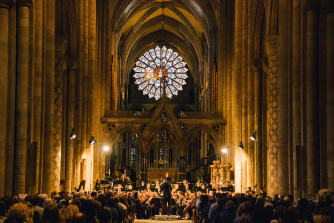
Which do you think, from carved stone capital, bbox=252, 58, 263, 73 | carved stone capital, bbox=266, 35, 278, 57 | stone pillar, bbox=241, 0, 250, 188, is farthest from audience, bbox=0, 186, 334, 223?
carved stone capital, bbox=252, 58, 263, 73

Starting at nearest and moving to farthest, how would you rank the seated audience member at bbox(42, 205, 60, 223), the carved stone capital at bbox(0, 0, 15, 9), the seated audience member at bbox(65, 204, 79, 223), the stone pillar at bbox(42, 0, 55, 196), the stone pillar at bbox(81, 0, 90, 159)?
the seated audience member at bbox(42, 205, 60, 223) → the seated audience member at bbox(65, 204, 79, 223) → the carved stone capital at bbox(0, 0, 15, 9) → the stone pillar at bbox(42, 0, 55, 196) → the stone pillar at bbox(81, 0, 90, 159)

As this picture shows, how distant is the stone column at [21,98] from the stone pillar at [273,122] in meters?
9.79

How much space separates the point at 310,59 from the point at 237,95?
42.2 feet

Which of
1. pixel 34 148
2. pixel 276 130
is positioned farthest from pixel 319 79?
pixel 34 148

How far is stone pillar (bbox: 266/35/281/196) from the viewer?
19641 mm

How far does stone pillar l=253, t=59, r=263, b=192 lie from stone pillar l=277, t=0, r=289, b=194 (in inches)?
259

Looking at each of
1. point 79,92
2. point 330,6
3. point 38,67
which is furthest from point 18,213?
point 79,92

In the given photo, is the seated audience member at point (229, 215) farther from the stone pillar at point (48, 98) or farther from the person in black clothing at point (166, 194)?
the person in black clothing at point (166, 194)

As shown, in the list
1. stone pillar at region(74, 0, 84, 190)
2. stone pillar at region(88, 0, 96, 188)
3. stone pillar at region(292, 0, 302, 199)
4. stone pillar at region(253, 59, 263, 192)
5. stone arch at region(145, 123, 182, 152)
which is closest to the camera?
stone pillar at region(292, 0, 302, 199)

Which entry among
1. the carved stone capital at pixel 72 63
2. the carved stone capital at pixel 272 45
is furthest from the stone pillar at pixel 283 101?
the carved stone capital at pixel 72 63

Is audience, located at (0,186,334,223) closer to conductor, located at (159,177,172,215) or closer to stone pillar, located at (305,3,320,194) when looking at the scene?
stone pillar, located at (305,3,320,194)

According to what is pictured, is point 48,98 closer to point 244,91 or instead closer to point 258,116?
point 258,116

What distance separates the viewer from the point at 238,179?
2712 cm

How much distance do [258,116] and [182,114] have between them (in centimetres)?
956
